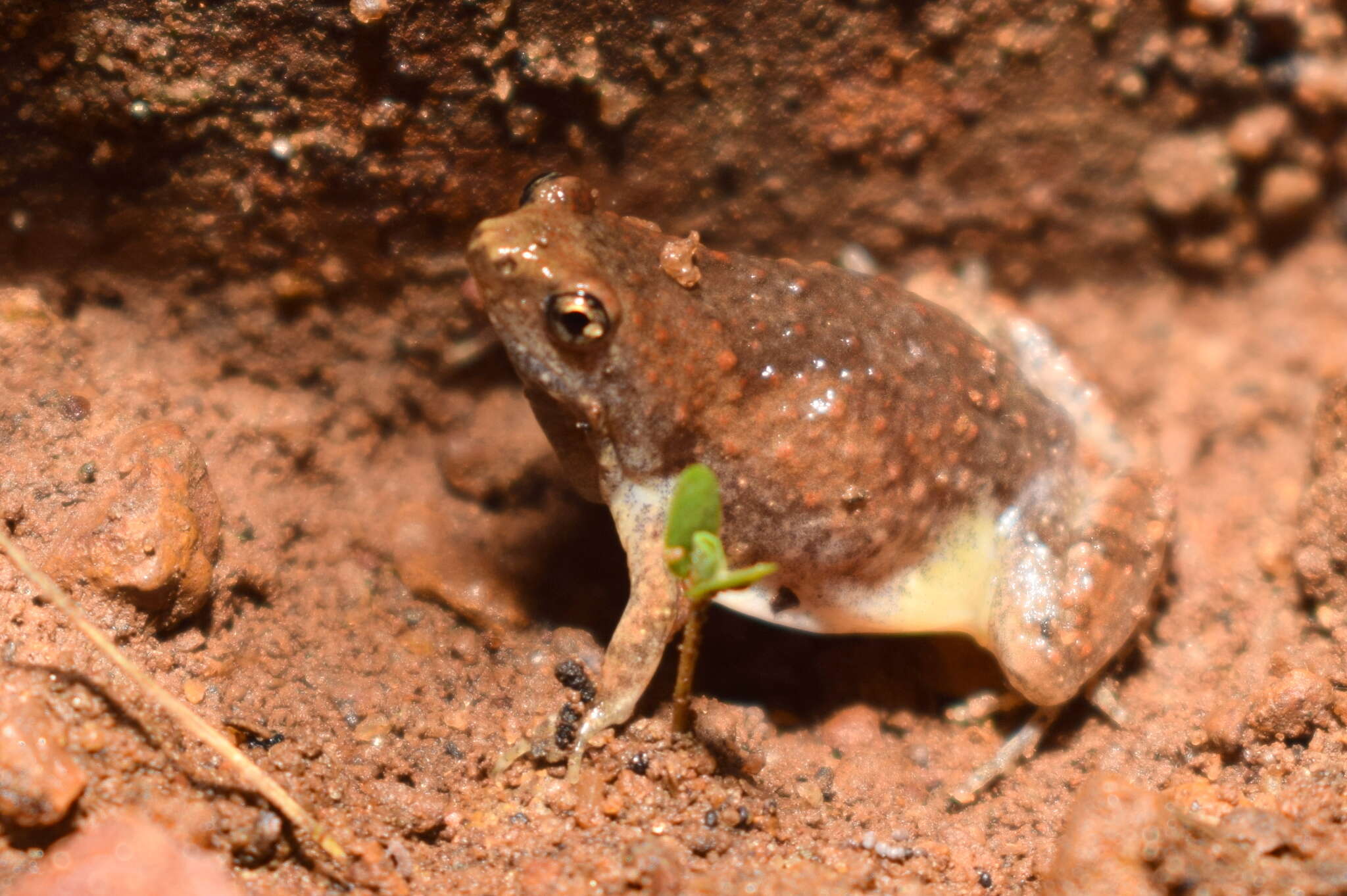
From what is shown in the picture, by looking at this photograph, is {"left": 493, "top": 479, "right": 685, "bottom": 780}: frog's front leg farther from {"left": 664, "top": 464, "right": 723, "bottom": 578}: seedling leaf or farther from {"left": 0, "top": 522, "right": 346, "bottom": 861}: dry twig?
{"left": 0, "top": 522, "right": 346, "bottom": 861}: dry twig

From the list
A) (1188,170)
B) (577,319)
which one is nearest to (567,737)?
(577,319)

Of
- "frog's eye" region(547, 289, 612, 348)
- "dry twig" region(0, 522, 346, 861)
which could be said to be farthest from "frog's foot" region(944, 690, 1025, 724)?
"dry twig" region(0, 522, 346, 861)

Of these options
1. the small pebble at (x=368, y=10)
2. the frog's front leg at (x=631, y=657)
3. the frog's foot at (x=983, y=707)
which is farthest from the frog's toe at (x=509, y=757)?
the small pebble at (x=368, y=10)

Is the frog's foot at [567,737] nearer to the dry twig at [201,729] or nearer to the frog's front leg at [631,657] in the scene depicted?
the frog's front leg at [631,657]

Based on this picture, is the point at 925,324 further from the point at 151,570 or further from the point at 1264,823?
the point at 151,570

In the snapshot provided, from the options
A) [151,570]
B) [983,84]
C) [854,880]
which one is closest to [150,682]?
[151,570]

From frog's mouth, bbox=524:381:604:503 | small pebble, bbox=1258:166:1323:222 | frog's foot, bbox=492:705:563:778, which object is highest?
small pebble, bbox=1258:166:1323:222

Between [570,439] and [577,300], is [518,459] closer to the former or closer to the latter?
[570,439]
